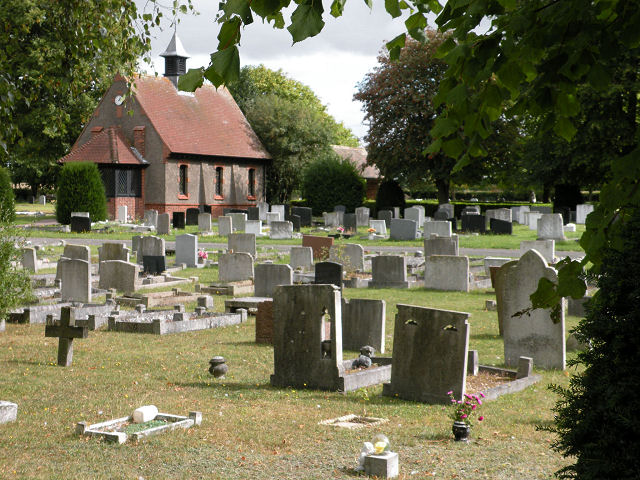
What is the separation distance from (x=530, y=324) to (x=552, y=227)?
25120mm

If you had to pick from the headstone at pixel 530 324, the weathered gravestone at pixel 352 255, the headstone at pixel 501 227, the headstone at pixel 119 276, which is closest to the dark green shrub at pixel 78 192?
the headstone at pixel 501 227

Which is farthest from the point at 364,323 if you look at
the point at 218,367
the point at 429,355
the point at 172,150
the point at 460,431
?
the point at 172,150

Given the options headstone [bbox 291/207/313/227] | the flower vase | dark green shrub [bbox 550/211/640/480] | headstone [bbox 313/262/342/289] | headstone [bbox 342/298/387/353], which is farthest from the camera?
headstone [bbox 291/207/313/227]

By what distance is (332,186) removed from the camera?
185 feet

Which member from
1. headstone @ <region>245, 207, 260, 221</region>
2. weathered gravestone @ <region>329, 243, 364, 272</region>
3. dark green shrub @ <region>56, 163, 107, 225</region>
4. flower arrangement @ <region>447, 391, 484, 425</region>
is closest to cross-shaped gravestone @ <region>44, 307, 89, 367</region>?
flower arrangement @ <region>447, 391, 484, 425</region>

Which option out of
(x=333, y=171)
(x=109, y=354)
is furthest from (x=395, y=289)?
(x=333, y=171)

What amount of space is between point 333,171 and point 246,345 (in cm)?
4388

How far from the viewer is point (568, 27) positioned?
12.8ft

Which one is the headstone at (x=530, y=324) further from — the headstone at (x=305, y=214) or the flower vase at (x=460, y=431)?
the headstone at (x=305, y=214)

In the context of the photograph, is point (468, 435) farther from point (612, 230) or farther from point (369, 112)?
point (369, 112)

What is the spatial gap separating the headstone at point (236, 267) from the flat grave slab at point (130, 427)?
13.5 metres

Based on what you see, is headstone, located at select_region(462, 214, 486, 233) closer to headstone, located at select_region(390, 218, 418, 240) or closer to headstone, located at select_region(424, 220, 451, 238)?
headstone, located at select_region(390, 218, 418, 240)

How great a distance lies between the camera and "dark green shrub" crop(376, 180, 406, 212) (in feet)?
187

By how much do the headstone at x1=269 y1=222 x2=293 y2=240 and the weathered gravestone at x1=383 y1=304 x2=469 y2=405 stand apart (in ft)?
91.1
